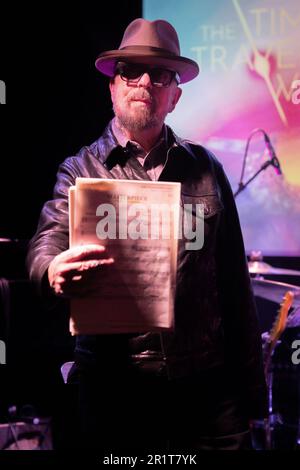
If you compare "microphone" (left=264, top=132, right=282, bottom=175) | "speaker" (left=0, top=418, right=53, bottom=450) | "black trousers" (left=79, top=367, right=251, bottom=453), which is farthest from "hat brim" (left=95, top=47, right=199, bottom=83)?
"speaker" (left=0, top=418, right=53, bottom=450)

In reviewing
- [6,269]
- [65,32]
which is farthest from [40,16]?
[6,269]

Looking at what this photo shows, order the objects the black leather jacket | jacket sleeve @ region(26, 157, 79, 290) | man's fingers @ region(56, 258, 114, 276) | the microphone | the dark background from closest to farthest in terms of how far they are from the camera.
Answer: man's fingers @ region(56, 258, 114, 276)
jacket sleeve @ region(26, 157, 79, 290)
the black leather jacket
the microphone
the dark background

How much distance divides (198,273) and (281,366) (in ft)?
5.88

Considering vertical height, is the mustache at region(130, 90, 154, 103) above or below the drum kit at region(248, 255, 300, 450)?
above

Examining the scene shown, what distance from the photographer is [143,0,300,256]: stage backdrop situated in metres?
3.20

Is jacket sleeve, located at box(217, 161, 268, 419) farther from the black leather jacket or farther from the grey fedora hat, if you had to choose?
the grey fedora hat


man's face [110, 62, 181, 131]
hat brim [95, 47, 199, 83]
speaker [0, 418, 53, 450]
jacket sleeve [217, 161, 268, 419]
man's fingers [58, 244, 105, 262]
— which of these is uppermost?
hat brim [95, 47, 199, 83]

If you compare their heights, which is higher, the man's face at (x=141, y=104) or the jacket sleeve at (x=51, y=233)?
the man's face at (x=141, y=104)

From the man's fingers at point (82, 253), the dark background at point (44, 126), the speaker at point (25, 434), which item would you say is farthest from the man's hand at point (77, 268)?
the dark background at point (44, 126)

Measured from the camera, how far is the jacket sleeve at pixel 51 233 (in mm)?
1416

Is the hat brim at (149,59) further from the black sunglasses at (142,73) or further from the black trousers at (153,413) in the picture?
the black trousers at (153,413)

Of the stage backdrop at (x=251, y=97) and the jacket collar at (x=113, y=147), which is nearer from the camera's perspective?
the jacket collar at (x=113, y=147)

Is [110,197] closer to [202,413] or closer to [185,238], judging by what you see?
[185,238]
